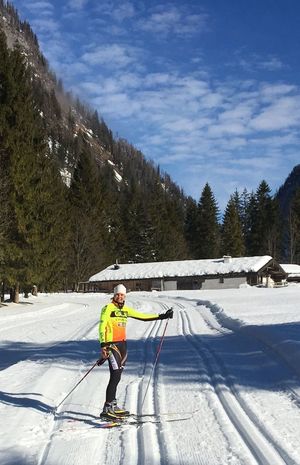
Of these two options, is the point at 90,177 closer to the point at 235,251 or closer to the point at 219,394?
the point at 235,251

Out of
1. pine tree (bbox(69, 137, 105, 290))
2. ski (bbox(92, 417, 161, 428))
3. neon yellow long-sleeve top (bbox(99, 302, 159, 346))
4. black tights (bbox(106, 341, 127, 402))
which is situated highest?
pine tree (bbox(69, 137, 105, 290))

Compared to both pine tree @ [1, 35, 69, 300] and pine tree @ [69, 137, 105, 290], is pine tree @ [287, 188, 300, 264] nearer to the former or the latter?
pine tree @ [69, 137, 105, 290]

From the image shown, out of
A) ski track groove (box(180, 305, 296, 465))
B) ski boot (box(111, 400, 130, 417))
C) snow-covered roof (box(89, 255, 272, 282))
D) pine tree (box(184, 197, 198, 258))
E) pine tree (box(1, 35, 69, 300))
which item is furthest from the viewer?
pine tree (box(184, 197, 198, 258))

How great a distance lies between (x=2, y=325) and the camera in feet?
71.3

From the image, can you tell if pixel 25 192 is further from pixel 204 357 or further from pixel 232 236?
pixel 232 236

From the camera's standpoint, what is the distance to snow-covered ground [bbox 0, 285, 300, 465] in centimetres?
550

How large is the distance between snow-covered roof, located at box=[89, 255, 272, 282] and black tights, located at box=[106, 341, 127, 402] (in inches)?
2154

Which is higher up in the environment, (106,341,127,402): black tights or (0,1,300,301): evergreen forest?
(0,1,300,301): evergreen forest

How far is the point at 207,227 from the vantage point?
8850 centimetres

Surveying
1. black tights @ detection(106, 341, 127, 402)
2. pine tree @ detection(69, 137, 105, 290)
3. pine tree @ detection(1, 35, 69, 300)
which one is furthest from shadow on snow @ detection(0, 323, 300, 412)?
pine tree @ detection(69, 137, 105, 290)

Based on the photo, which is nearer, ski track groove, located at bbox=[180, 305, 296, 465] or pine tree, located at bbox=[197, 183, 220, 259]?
ski track groove, located at bbox=[180, 305, 296, 465]

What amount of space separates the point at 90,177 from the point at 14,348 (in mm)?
58816

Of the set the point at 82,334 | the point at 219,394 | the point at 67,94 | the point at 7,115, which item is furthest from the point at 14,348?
the point at 67,94

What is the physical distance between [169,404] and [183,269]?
58134 mm
